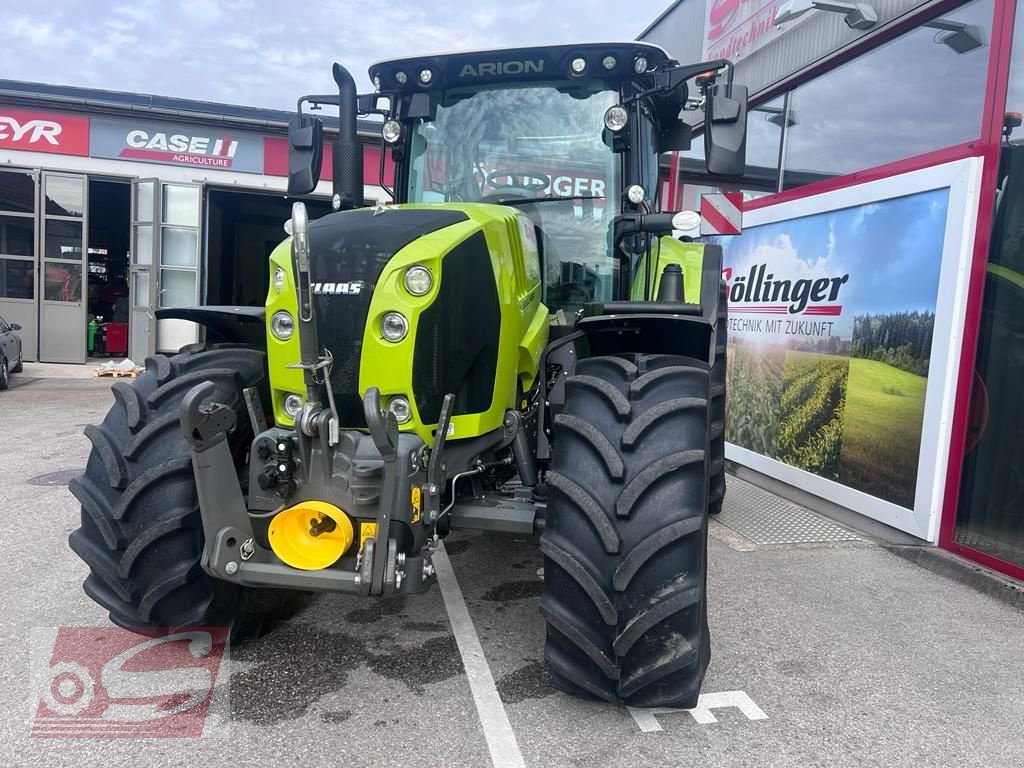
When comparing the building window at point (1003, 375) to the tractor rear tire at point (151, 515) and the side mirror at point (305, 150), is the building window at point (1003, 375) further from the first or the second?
the tractor rear tire at point (151, 515)

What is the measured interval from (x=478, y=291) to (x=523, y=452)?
31.7 inches

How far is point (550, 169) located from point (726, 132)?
843mm

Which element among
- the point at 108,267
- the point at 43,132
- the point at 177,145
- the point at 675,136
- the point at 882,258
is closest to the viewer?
the point at 675,136

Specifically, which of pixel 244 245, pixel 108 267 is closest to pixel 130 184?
pixel 244 245

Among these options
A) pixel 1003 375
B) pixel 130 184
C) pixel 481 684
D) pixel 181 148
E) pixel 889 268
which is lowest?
pixel 481 684

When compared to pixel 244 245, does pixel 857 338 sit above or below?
below

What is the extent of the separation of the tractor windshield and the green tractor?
0.17m

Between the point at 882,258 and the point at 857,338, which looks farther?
the point at 857,338

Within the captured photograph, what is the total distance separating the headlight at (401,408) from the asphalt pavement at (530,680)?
1032 millimetres

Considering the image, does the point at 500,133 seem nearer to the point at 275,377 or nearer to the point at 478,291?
the point at 478,291

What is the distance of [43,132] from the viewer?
41.6ft

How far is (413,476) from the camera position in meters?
2.56

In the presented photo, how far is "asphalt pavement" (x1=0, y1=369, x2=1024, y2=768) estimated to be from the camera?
246 cm

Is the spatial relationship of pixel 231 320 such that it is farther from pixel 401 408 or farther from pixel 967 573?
pixel 967 573
